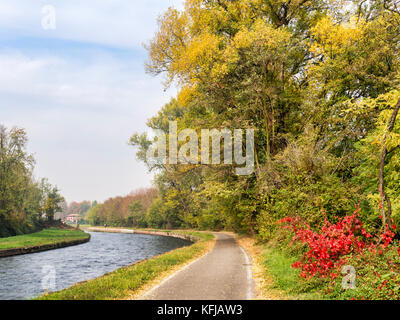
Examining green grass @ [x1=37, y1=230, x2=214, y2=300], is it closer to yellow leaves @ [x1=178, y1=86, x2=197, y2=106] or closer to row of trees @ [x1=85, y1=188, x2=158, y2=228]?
yellow leaves @ [x1=178, y1=86, x2=197, y2=106]

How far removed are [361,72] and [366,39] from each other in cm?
181

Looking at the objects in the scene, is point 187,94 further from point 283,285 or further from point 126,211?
point 126,211

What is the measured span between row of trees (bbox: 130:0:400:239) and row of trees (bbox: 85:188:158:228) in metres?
45.7

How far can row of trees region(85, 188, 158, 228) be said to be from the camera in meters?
65.2

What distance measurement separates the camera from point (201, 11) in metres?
17.2

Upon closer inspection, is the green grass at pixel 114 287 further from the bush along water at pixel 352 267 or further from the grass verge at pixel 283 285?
the bush along water at pixel 352 267

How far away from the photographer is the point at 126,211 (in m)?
73.8

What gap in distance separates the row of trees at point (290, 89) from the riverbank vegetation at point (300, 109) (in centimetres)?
6

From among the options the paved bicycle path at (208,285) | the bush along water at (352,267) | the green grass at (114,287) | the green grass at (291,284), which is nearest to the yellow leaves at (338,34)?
the bush along water at (352,267)

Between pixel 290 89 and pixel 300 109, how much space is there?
1778 mm

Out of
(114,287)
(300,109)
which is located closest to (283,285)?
(114,287)
